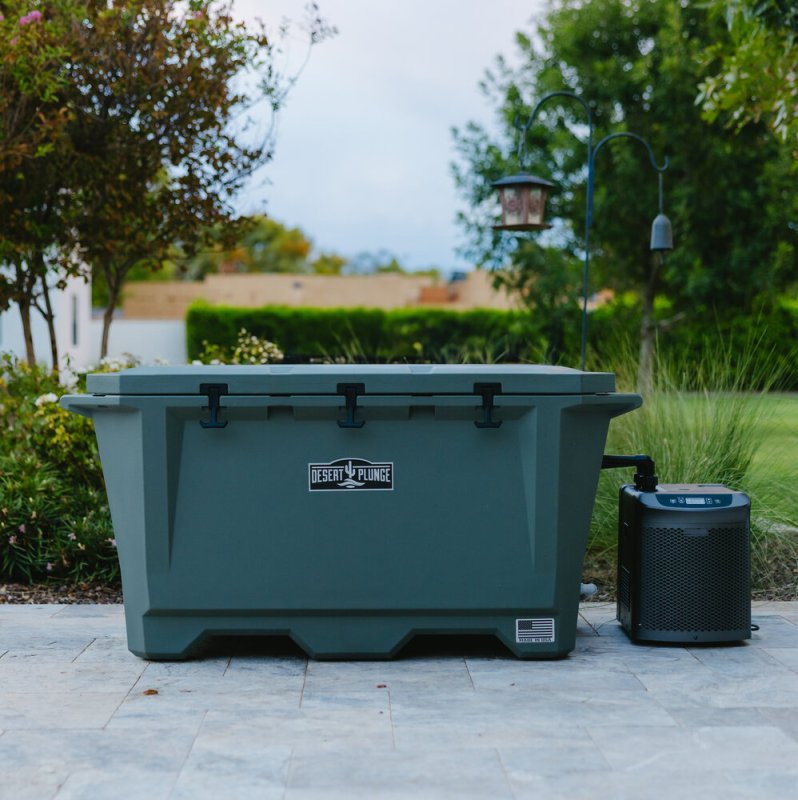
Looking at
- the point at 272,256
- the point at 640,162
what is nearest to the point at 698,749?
the point at 640,162

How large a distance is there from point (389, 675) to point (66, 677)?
3.97 ft

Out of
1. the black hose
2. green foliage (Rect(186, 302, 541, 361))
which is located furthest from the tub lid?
green foliage (Rect(186, 302, 541, 361))

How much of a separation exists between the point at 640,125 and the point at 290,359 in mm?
10244

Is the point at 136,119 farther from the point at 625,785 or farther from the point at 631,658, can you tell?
the point at 625,785

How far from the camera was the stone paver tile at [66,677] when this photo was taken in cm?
426

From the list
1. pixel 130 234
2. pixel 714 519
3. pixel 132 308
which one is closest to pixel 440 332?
pixel 130 234

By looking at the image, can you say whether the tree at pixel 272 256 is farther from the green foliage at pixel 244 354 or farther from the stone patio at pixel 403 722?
the stone patio at pixel 403 722

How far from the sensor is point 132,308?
55.5 meters

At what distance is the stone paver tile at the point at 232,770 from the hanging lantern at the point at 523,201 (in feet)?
15.5

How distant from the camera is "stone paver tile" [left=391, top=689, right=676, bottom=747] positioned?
368cm

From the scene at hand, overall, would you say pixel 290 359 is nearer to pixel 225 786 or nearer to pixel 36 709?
pixel 36 709

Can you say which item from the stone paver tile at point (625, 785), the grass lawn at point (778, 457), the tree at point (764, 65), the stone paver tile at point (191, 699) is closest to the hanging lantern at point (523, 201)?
the grass lawn at point (778, 457)

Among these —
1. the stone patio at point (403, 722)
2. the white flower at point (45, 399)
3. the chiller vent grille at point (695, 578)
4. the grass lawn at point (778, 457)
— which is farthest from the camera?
the white flower at point (45, 399)

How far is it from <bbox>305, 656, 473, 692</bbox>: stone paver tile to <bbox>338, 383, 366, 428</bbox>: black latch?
0.94 m
